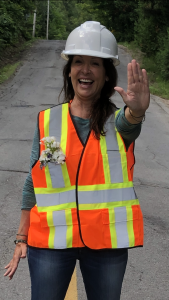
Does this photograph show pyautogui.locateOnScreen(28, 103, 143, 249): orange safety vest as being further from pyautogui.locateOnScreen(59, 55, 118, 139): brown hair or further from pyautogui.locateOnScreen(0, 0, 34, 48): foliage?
pyautogui.locateOnScreen(0, 0, 34, 48): foliage

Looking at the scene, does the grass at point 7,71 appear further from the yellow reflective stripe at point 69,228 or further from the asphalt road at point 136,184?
the yellow reflective stripe at point 69,228

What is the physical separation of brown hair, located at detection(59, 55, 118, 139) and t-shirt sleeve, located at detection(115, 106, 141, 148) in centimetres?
8

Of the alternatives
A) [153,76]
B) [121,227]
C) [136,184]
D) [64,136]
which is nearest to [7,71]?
[153,76]

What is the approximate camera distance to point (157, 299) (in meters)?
2.98

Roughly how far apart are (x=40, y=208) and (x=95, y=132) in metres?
0.44

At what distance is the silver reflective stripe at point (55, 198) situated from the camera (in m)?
1.63

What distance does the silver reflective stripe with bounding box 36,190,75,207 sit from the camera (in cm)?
163

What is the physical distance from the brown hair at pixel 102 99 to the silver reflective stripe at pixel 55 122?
16cm

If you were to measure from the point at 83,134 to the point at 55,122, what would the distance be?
0.52 ft

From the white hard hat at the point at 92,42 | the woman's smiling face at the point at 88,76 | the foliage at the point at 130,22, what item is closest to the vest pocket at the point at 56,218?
the woman's smiling face at the point at 88,76

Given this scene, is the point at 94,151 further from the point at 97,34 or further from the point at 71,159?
the point at 97,34

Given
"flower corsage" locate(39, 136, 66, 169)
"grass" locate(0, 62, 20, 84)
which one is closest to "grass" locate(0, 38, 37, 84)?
"grass" locate(0, 62, 20, 84)

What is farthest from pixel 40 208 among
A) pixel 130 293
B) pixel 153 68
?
pixel 153 68

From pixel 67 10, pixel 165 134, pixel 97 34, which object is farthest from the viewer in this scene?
pixel 67 10
